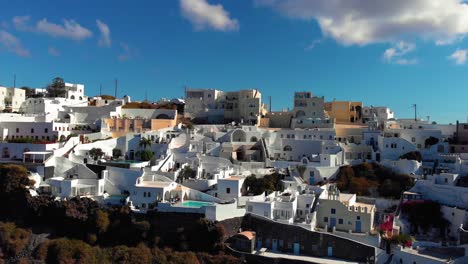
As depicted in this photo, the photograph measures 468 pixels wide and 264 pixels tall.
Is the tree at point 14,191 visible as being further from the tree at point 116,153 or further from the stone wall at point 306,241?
the stone wall at point 306,241

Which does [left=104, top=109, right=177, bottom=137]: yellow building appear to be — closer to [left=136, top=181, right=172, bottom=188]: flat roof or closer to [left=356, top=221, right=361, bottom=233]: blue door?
[left=136, top=181, right=172, bottom=188]: flat roof

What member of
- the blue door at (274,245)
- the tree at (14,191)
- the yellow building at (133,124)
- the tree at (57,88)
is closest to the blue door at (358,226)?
the blue door at (274,245)

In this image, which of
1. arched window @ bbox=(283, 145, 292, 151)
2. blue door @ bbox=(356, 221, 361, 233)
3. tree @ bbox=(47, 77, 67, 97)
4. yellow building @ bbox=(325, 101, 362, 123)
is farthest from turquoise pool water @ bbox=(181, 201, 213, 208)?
tree @ bbox=(47, 77, 67, 97)

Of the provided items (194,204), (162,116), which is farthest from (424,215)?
(162,116)

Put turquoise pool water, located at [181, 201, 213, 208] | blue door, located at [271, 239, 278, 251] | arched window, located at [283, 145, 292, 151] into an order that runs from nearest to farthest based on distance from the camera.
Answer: blue door, located at [271, 239, 278, 251]
turquoise pool water, located at [181, 201, 213, 208]
arched window, located at [283, 145, 292, 151]

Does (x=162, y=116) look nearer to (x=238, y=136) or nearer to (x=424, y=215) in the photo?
(x=238, y=136)

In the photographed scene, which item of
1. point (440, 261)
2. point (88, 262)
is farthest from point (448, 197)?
point (88, 262)
